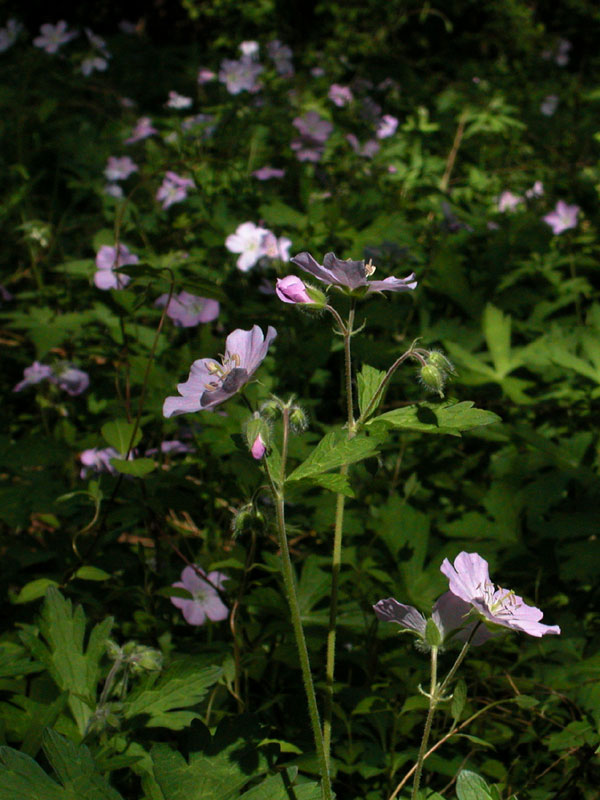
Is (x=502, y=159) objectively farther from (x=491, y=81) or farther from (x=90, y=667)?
(x=90, y=667)

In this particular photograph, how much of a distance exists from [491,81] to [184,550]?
16.5 ft

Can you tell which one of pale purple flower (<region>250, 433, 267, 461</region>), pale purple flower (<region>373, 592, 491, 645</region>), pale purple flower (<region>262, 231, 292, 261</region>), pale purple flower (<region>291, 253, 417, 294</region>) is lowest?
pale purple flower (<region>262, 231, 292, 261</region>)

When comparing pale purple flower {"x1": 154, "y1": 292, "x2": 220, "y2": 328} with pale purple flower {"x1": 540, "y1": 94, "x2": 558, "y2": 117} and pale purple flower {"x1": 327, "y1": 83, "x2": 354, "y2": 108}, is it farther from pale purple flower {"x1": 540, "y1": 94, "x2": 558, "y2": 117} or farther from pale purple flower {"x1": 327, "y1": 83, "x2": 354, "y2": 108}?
pale purple flower {"x1": 540, "y1": 94, "x2": 558, "y2": 117}

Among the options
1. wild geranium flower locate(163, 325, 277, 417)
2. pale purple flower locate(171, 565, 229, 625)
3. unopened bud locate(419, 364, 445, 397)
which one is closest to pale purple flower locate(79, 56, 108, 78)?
pale purple flower locate(171, 565, 229, 625)

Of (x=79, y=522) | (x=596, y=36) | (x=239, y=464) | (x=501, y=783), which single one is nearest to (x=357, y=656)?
(x=501, y=783)

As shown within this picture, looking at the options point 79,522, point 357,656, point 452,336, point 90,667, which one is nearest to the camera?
point 90,667

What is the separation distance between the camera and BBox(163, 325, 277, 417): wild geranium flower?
1.05 m

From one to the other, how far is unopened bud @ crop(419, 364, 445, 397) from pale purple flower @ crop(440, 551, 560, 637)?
261mm

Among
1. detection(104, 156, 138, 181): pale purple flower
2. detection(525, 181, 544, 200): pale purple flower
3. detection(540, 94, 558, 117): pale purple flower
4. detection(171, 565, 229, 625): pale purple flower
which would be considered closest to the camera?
detection(171, 565, 229, 625): pale purple flower

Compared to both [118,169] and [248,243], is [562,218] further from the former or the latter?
[118,169]

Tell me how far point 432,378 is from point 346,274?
0.22 m

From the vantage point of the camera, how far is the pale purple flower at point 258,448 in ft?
3.28

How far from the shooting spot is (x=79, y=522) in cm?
194

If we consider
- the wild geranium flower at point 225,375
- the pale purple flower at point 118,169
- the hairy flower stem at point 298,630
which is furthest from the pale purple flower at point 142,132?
the hairy flower stem at point 298,630
